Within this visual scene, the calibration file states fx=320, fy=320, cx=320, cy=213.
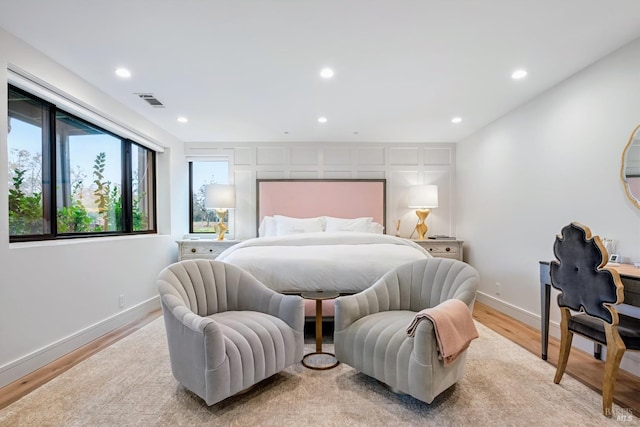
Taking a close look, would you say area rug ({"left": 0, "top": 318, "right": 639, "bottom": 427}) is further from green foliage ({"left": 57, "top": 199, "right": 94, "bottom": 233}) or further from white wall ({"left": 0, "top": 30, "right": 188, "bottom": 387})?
green foliage ({"left": 57, "top": 199, "right": 94, "bottom": 233})

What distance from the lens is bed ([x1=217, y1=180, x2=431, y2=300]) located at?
288 centimetres

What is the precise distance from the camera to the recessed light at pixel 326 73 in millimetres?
2709

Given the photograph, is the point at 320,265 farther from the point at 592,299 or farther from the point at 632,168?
the point at 632,168

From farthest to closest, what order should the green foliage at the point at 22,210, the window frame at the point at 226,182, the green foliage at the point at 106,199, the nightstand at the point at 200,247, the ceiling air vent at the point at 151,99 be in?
the window frame at the point at 226,182 < the nightstand at the point at 200,247 < the green foliage at the point at 106,199 < the ceiling air vent at the point at 151,99 < the green foliage at the point at 22,210

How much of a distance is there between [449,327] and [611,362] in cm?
90

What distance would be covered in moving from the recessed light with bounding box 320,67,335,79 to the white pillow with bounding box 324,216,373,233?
7.74ft

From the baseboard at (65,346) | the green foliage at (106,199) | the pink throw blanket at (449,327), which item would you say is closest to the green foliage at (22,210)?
the green foliage at (106,199)

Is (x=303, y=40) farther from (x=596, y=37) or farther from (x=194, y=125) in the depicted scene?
(x=194, y=125)

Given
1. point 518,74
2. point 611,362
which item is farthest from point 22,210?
point 518,74

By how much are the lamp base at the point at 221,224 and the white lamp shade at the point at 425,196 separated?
294 centimetres

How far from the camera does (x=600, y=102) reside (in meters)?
2.61

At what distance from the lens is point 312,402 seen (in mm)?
1935

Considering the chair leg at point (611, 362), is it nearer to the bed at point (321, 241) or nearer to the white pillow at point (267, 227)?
the bed at point (321, 241)

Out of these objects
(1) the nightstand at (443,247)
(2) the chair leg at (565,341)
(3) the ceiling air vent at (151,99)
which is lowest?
(2) the chair leg at (565,341)
